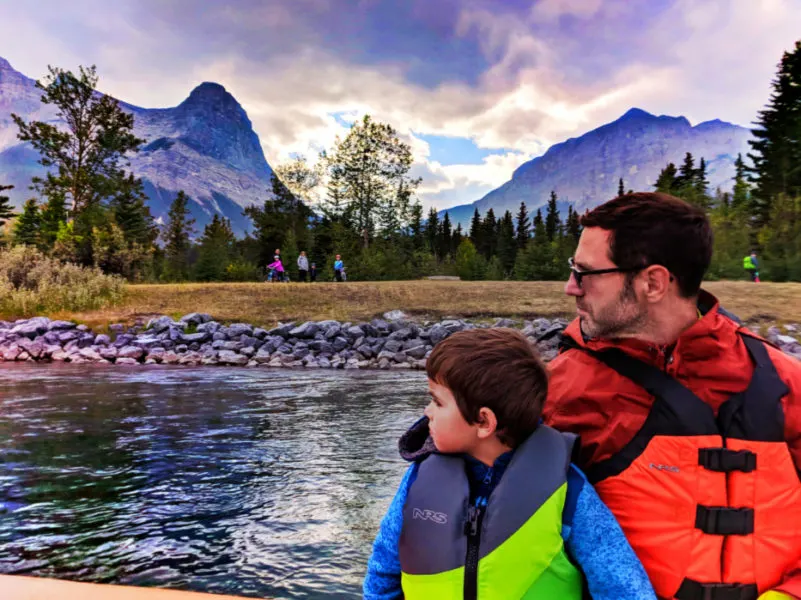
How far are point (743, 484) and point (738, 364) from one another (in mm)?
276

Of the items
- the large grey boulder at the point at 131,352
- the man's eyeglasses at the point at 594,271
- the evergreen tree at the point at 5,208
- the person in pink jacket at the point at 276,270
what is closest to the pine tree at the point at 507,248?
the person in pink jacket at the point at 276,270

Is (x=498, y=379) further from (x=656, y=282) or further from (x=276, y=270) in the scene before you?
(x=276, y=270)

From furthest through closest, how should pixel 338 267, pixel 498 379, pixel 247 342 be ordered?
pixel 338 267 → pixel 247 342 → pixel 498 379

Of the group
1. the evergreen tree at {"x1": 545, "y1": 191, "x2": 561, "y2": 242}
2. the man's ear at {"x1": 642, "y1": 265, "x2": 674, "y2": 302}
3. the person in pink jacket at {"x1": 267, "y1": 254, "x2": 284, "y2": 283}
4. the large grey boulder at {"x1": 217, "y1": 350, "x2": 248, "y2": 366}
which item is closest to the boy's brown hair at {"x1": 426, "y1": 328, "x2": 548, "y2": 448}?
the man's ear at {"x1": 642, "y1": 265, "x2": 674, "y2": 302}

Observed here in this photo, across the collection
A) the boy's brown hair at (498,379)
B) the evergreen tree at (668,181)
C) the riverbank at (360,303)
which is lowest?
the riverbank at (360,303)

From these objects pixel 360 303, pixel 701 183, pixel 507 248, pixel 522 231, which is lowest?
pixel 360 303

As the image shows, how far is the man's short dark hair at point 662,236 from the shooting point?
1.46m

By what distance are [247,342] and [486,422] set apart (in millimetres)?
12951

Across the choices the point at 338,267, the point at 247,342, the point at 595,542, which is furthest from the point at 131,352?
the point at 595,542

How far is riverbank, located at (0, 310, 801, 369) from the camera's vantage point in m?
12.9

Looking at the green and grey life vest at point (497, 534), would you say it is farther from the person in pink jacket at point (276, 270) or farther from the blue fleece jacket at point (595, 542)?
the person in pink jacket at point (276, 270)

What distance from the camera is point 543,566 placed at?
131 cm

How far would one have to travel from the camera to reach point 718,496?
1340 millimetres

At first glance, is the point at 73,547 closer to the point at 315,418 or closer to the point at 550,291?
the point at 315,418
